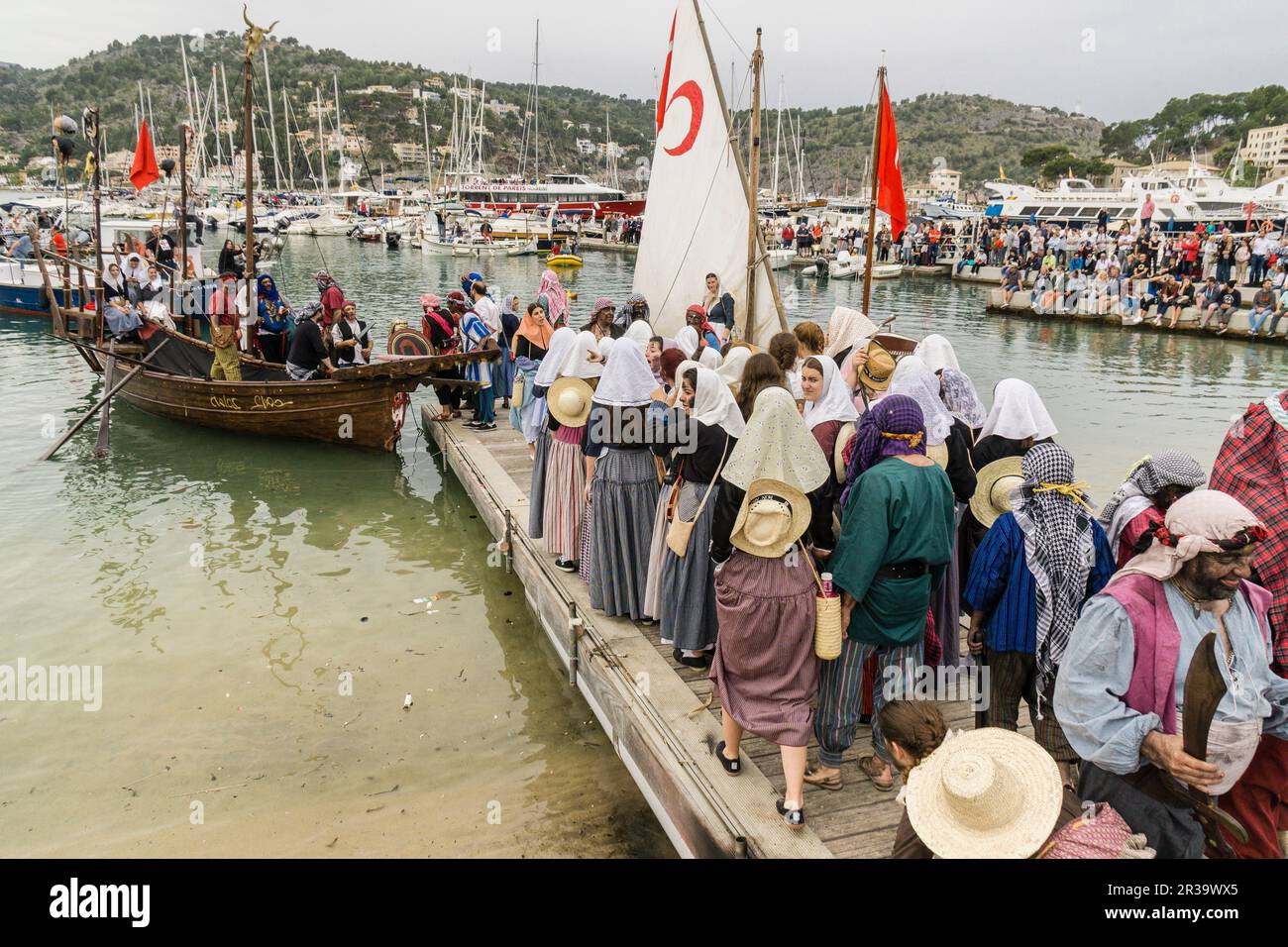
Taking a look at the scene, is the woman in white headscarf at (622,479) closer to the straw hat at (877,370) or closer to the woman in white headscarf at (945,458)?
the straw hat at (877,370)

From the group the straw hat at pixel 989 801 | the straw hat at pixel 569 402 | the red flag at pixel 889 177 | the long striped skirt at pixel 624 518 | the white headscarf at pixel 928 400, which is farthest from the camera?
the red flag at pixel 889 177

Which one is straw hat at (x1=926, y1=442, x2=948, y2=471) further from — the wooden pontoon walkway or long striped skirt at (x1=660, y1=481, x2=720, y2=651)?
the wooden pontoon walkway

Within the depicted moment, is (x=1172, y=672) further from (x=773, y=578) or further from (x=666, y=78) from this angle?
(x=666, y=78)

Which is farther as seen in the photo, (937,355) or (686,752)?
(937,355)

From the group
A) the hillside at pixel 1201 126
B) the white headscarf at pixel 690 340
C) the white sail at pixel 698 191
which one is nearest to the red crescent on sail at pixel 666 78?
the white sail at pixel 698 191

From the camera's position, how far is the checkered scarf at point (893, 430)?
10.8 ft

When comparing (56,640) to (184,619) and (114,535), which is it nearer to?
(184,619)

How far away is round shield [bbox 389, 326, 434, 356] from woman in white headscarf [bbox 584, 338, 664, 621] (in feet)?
18.9

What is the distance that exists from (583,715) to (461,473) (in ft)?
14.4

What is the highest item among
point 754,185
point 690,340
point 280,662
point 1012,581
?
point 754,185

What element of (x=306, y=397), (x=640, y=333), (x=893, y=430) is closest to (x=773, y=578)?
(x=893, y=430)

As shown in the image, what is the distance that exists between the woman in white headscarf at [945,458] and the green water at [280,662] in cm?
191

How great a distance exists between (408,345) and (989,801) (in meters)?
9.29

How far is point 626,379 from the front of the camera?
15.7 feet
